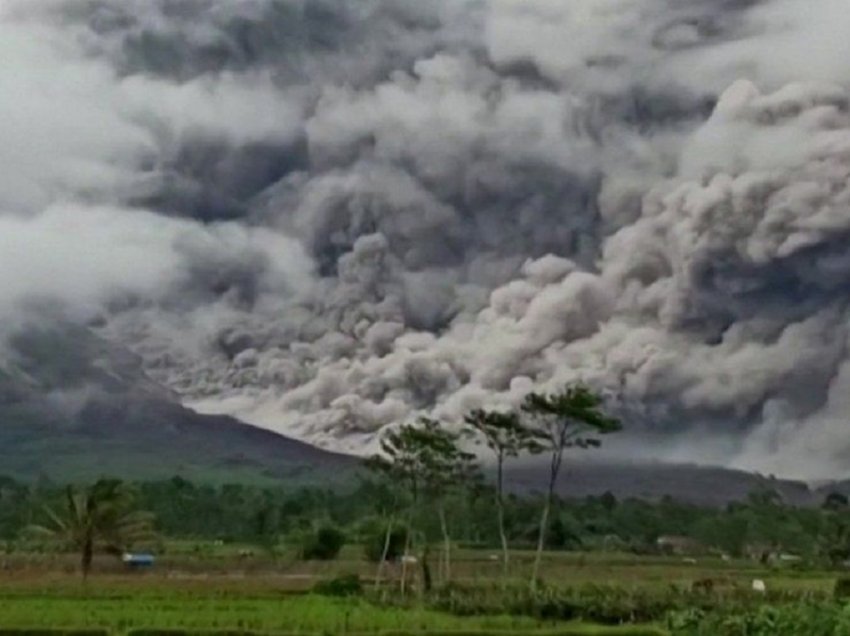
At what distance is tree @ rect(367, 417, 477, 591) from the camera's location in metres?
64.9

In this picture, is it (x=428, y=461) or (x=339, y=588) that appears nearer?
(x=339, y=588)

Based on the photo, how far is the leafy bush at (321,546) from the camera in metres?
76.6

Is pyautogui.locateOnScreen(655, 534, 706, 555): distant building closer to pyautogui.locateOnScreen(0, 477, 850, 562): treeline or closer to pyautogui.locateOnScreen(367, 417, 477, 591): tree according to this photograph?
pyautogui.locateOnScreen(0, 477, 850, 562): treeline

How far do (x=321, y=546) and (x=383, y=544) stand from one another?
577 centimetres

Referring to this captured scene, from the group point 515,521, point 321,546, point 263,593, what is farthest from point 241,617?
point 515,521

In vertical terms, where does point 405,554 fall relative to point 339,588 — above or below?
above

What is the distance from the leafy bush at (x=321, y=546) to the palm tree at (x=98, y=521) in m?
19.3

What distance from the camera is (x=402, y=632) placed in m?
29.1

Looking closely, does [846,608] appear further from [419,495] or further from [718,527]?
[718,527]

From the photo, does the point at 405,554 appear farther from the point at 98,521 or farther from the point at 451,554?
the point at 451,554

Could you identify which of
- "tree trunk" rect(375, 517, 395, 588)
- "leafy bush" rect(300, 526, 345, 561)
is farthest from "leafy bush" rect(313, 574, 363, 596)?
"leafy bush" rect(300, 526, 345, 561)

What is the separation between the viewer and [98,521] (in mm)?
54750

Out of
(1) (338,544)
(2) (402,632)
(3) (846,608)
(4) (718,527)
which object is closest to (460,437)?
(1) (338,544)

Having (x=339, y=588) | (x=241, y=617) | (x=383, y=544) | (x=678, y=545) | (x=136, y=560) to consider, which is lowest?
(x=241, y=617)
